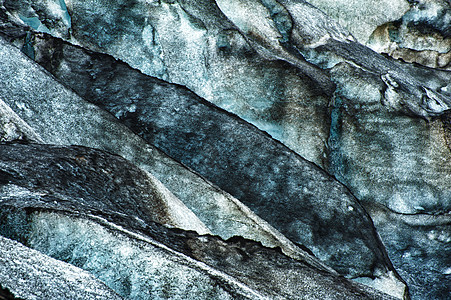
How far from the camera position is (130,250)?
3.41 metres

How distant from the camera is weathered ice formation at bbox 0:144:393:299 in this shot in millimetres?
3336

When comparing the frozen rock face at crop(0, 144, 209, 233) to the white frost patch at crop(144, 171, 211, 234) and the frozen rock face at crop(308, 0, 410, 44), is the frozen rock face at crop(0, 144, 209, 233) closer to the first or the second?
the white frost patch at crop(144, 171, 211, 234)

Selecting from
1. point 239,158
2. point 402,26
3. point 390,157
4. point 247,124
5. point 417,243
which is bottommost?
point 239,158

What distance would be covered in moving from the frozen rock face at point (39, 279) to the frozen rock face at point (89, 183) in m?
0.79

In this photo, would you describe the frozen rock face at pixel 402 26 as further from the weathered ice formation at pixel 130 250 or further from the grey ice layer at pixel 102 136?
the weathered ice formation at pixel 130 250

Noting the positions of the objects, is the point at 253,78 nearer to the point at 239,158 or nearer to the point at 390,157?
the point at 239,158

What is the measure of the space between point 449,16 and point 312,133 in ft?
21.8

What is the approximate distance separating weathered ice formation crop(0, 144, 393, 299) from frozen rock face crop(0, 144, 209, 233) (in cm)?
2

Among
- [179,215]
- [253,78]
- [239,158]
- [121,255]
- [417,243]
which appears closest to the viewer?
[121,255]

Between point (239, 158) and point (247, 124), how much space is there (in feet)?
2.54

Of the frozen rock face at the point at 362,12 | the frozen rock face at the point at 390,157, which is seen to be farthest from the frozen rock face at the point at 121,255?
the frozen rock face at the point at 362,12

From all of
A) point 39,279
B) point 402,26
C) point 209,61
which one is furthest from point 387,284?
point 402,26

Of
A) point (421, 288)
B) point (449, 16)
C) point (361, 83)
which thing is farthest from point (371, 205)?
point (449, 16)

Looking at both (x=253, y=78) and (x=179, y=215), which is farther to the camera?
(x=253, y=78)
